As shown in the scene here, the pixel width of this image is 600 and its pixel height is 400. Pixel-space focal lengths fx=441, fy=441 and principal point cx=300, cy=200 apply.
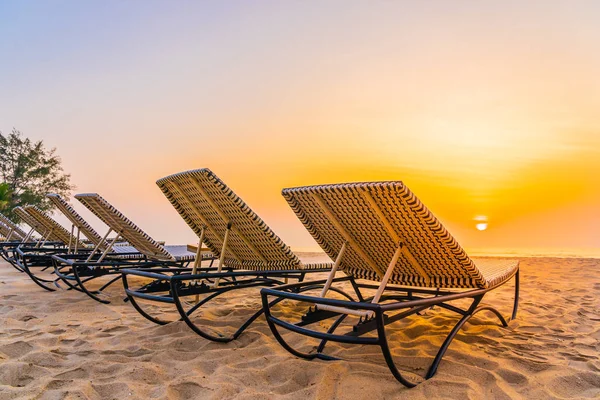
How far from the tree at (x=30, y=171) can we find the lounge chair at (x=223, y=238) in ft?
73.0

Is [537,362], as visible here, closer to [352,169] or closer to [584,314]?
[584,314]

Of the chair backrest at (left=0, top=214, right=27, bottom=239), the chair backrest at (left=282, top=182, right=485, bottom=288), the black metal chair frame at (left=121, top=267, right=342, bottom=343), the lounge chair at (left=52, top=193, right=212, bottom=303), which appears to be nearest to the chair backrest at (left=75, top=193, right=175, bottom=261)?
the lounge chair at (left=52, top=193, right=212, bottom=303)

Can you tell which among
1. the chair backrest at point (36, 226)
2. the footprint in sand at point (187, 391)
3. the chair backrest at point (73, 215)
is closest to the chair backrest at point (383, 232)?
the footprint in sand at point (187, 391)

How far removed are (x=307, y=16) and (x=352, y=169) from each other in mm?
9258

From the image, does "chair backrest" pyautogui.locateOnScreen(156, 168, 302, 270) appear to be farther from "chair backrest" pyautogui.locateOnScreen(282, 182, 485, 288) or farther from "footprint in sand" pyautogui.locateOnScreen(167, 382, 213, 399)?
"footprint in sand" pyautogui.locateOnScreen(167, 382, 213, 399)

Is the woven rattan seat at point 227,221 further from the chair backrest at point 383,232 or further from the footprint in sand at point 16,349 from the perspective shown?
the footprint in sand at point 16,349

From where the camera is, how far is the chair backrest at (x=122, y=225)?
533cm

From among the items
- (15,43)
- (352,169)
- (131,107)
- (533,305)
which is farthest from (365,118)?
(15,43)

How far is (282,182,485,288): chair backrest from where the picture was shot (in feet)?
8.68

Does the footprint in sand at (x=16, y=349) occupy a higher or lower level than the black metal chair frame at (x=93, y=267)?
lower

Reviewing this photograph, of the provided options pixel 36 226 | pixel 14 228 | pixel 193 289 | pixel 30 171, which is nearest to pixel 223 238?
pixel 193 289

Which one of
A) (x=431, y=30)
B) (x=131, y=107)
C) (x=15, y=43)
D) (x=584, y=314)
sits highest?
(x=431, y=30)

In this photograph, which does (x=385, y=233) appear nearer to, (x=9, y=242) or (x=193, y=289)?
(x=193, y=289)

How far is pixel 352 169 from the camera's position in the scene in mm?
21047
